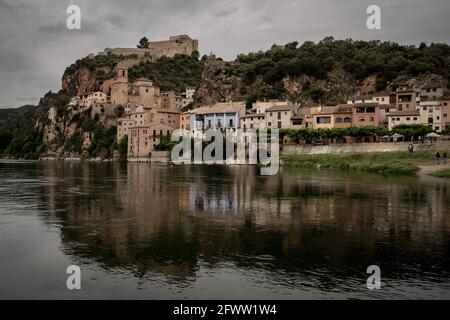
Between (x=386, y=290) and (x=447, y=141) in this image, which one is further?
(x=447, y=141)

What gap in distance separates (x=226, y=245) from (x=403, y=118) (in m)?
64.1

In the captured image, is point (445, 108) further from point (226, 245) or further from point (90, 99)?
point (90, 99)

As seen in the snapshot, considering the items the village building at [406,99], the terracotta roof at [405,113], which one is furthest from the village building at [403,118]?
the village building at [406,99]

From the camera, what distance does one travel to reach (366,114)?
79.9 metres

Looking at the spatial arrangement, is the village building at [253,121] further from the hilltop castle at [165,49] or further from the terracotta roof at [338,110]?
the hilltop castle at [165,49]

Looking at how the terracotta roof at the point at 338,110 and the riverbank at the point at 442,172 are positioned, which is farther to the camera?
the terracotta roof at the point at 338,110

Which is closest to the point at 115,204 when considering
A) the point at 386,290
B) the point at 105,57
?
the point at 386,290

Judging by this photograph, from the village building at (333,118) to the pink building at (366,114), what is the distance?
1.68 metres

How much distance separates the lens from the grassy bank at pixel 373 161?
54719mm

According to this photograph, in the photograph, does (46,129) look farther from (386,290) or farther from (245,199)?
(386,290)

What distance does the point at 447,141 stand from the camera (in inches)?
2336

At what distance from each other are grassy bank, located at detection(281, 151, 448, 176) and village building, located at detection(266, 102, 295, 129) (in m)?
13.4
